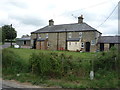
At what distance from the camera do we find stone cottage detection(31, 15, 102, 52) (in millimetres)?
29750

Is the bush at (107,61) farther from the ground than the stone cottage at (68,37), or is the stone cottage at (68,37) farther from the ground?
the stone cottage at (68,37)

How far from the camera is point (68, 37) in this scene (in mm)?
32812

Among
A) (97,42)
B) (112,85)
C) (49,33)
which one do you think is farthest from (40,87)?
(49,33)

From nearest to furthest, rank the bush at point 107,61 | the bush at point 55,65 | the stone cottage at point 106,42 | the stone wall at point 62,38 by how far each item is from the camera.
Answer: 1. the bush at point 55,65
2. the bush at point 107,61
3. the stone cottage at point 106,42
4. the stone wall at point 62,38

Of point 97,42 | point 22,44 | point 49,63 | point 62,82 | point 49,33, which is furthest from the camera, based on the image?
point 22,44

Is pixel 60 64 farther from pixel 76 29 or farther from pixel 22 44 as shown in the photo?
pixel 22 44

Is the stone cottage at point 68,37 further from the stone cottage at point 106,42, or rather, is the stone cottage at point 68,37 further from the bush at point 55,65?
the bush at point 55,65

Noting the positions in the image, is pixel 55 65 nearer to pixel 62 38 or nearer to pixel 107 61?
pixel 107 61

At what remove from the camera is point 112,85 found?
7.01 meters

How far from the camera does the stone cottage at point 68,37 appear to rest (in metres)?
29.8

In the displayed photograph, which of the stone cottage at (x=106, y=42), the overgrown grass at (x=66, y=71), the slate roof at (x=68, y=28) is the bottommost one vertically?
the overgrown grass at (x=66, y=71)

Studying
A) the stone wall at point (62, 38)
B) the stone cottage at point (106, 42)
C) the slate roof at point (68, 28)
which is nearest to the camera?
the stone cottage at point (106, 42)

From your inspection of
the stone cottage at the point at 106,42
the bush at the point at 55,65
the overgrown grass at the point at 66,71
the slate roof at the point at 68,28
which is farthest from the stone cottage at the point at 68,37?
the bush at the point at 55,65

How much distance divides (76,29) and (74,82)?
25.5 metres
